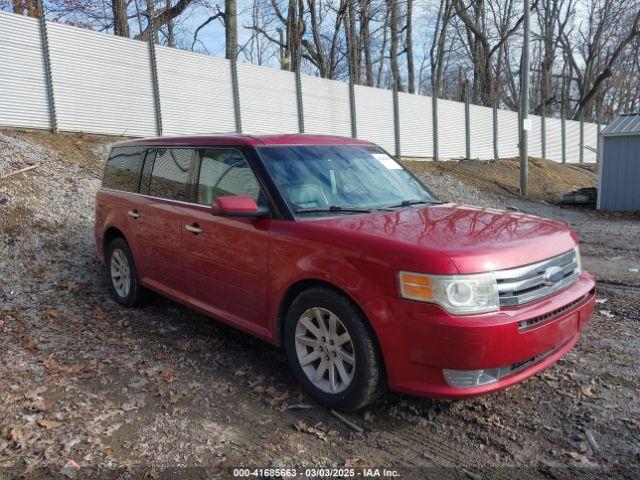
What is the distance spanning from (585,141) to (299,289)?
37.0 m

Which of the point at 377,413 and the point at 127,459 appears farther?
the point at 377,413

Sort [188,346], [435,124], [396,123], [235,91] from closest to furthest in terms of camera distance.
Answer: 1. [188,346]
2. [235,91]
3. [396,123]
4. [435,124]

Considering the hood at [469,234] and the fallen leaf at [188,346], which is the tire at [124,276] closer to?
the fallen leaf at [188,346]

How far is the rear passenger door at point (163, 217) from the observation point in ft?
15.4

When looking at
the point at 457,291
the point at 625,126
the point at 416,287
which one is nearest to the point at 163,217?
the point at 416,287

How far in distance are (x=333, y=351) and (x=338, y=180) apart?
142cm

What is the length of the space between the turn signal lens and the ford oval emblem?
826 mm

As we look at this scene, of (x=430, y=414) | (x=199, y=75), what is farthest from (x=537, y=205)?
(x=430, y=414)

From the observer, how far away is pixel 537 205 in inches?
694

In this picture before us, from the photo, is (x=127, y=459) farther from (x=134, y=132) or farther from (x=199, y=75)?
(x=199, y=75)

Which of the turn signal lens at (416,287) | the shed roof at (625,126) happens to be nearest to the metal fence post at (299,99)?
the shed roof at (625,126)

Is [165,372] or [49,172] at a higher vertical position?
[49,172]

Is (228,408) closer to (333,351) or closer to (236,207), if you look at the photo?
(333,351)

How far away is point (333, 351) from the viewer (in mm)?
3396
